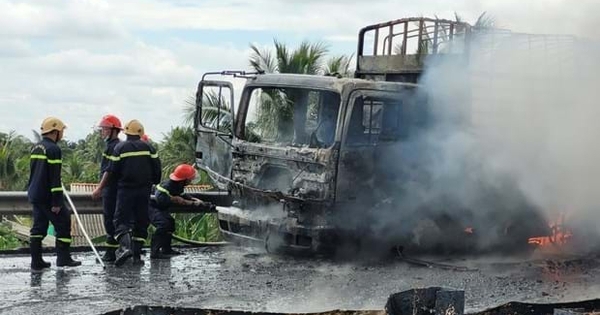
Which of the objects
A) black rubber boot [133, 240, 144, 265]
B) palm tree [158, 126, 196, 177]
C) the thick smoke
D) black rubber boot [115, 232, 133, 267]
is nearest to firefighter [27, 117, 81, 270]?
black rubber boot [115, 232, 133, 267]

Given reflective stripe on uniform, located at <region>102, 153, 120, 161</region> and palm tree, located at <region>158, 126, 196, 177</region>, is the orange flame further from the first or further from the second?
palm tree, located at <region>158, 126, 196, 177</region>

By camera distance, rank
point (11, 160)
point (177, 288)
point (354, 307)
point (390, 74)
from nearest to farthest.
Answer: point (354, 307)
point (177, 288)
point (390, 74)
point (11, 160)

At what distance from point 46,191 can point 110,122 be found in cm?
127

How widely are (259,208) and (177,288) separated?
2.19 metres

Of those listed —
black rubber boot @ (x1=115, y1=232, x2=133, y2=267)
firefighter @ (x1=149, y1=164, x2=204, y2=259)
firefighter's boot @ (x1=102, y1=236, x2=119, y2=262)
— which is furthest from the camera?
firefighter @ (x1=149, y1=164, x2=204, y2=259)

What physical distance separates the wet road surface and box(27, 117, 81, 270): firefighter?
1.07 ft

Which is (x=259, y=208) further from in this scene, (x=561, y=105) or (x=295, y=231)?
(x=561, y=105)

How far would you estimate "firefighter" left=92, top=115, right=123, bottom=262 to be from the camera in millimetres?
9758

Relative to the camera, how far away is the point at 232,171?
34.6 feet

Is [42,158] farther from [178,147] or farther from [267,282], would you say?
[178,147]

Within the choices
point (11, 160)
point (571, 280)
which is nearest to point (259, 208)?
point (571, 280)

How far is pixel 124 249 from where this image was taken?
952 centimetres

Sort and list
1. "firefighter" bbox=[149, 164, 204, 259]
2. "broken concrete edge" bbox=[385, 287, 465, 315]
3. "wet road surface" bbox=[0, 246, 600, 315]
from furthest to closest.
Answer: "firefighter" bbox=[149, 164, 204, 259] → "wet road surface" bbox=[0, 246, 600, 315] → "broken concrete edge" bbox=[385, 287, 465, 315]

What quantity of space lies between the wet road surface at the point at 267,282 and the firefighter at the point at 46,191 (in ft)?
1.07
